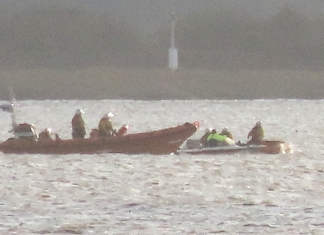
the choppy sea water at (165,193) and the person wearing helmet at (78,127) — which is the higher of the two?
the person wearing helmet at (78,127)

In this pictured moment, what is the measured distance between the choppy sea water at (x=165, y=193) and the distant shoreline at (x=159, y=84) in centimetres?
1970

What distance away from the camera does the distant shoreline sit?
39.8 metres

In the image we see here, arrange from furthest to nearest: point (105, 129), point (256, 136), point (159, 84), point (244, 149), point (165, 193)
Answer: point (159, 84) → point (256, 136) → point (105, 129) → point (244, 149) → point (165, 193)

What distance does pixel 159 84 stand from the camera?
43.2m

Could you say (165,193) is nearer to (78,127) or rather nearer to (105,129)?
(105,129)

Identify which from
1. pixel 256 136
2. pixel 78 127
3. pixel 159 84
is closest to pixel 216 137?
pixel 256 136

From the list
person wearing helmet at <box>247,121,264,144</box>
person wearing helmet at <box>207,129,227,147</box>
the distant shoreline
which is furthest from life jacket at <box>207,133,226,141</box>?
the distant shoreline

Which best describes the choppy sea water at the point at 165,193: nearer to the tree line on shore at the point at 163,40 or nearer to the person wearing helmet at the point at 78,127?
the person wearing helmet at the point at 78,127

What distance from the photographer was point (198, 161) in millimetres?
15258

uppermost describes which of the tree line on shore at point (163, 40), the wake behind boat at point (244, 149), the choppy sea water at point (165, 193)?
the tree line on shore at point (163, 40)

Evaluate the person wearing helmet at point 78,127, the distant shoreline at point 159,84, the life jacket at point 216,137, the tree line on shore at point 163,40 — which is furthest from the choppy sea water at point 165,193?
the tree line on shore at point 163,40

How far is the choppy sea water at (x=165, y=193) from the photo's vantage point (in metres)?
9.45

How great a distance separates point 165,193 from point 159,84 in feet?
104

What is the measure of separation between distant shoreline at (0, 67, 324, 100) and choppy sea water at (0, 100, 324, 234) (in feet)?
64.6
